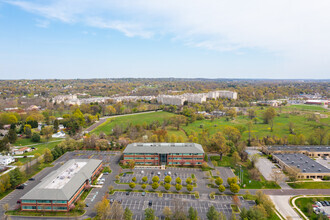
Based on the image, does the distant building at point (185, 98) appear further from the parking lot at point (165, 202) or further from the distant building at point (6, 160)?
the parking lot at point (165, 202)

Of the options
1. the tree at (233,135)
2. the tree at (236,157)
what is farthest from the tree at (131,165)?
the tree at (233,135)

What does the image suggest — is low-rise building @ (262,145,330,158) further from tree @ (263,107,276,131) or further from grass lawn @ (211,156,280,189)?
tree @ (263,107,276,131)

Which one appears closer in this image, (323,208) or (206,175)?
(323,208)

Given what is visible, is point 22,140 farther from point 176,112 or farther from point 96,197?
point 176,112

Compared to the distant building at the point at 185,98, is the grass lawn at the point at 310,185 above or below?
below

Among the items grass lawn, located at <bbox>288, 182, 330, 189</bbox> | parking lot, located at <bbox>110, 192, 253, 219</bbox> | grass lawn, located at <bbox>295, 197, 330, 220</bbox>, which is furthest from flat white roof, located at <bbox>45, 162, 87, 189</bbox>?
grass lawn, located at <bbox>288, 182, 330, 189</bbox>

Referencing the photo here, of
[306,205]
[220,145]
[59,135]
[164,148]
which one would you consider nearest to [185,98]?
[59,135]

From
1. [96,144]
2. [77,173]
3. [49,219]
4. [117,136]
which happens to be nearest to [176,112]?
[117,136]
